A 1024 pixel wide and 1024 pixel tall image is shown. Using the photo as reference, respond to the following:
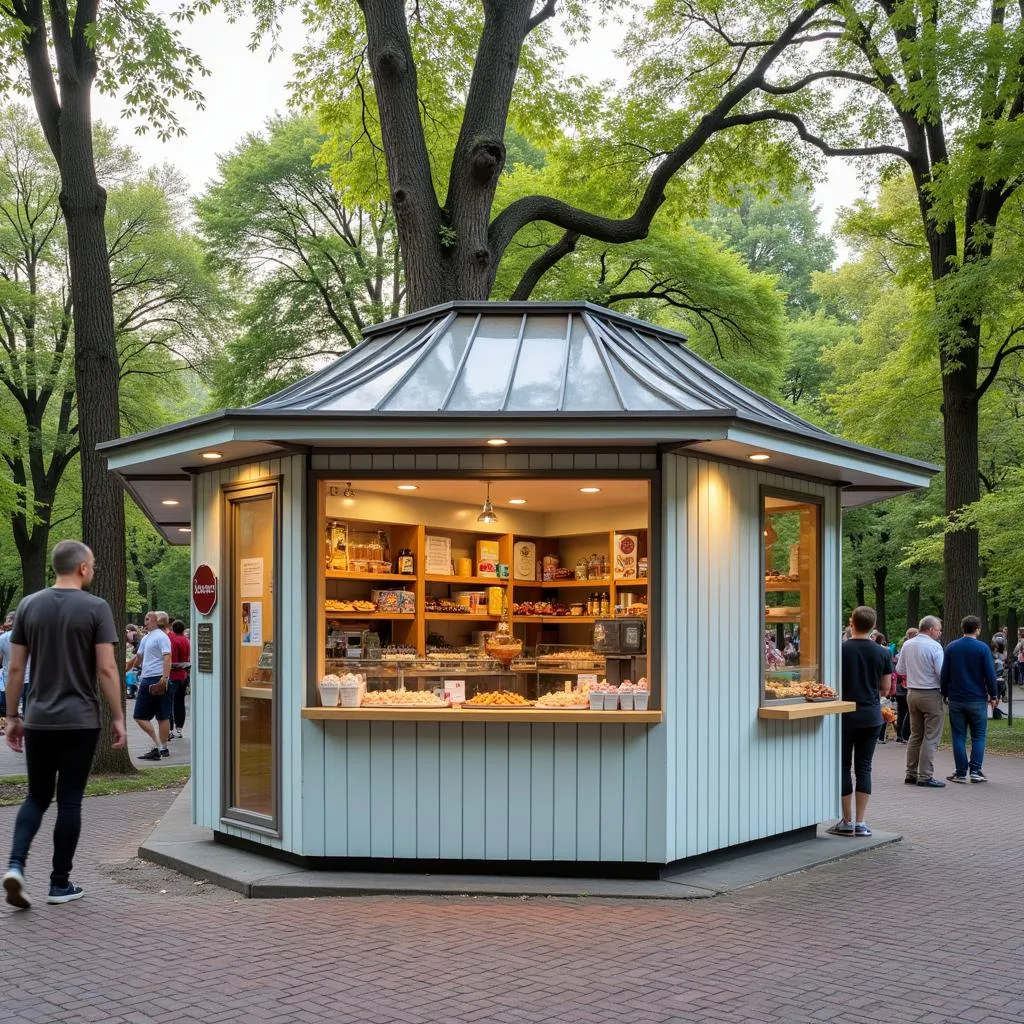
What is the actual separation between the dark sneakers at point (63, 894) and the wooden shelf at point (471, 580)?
4297 millimetres

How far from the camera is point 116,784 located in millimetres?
13039

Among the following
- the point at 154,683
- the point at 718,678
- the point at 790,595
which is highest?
the point at 790,595

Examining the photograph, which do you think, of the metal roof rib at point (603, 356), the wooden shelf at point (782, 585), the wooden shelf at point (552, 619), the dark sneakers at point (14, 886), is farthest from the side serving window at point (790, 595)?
the dark sneakers at point (14, 886)

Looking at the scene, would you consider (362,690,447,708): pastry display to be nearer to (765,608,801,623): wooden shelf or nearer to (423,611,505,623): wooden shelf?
(423,611,505,623): wooden shelf

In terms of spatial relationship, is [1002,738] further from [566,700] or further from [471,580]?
[566,700]

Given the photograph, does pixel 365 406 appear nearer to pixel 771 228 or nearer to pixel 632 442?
pixel 632 442

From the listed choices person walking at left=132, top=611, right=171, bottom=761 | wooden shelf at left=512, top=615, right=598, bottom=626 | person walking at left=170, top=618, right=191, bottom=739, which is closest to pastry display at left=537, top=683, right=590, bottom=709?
wooden shelf at left=512, top=615, right=598, bottom=626

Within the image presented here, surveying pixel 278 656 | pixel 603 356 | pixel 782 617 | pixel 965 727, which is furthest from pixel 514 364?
pixel 965 727

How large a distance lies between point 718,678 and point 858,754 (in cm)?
216

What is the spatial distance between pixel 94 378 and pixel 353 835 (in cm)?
825

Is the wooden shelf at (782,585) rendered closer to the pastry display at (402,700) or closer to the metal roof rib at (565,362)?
the metal roof rib at (565,362)

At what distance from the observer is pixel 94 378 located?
14117 millimetres

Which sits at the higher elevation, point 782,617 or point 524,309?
point 524,309

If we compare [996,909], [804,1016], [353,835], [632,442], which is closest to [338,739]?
[353,835]
